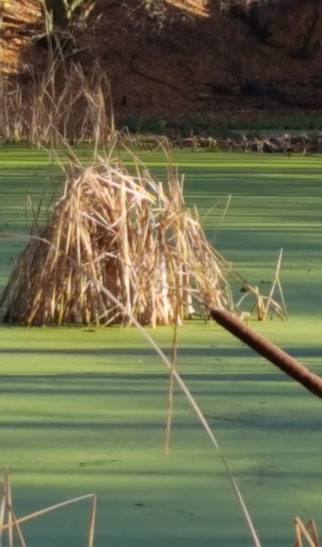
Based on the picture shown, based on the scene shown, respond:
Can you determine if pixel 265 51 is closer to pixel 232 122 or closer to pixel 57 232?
pixel 232 122

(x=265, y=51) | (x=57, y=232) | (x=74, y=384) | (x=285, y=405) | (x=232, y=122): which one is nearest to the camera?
(x=285, y=405)

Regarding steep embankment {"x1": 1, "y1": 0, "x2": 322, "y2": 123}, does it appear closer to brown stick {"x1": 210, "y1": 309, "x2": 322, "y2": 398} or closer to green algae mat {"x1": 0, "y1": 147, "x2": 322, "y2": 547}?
green algae mat {"x1": 0, "y1": 147, "x2": 322, "y2": 547}

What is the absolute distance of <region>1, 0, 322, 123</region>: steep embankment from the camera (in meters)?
25.1

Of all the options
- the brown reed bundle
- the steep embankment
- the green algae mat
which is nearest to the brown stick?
the green algae mat

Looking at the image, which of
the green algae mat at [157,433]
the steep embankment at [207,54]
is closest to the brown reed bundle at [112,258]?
the green algae mat at [157,433]

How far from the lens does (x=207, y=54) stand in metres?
26.5

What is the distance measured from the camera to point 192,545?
2.56 meters

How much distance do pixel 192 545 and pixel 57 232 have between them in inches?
103

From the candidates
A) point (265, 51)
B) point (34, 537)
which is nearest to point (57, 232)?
point (34, 537)

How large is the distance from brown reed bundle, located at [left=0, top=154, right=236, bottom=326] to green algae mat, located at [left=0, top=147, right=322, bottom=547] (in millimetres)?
107

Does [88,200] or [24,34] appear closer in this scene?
[88,200]

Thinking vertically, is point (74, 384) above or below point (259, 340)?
below

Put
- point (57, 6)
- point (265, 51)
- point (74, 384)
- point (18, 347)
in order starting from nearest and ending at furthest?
point (74, 384) → point (18, 347) → point (57, 6) → point (265, 51)

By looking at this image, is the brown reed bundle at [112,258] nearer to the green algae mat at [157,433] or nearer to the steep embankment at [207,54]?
the green algae mat at [157,433]
